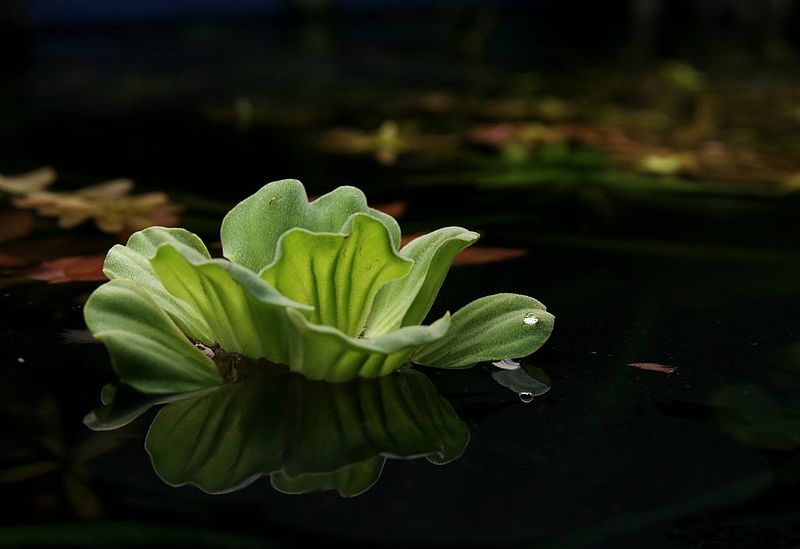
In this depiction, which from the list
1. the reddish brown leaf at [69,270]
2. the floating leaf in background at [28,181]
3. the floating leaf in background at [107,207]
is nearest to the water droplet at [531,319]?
the reddish brown leaf at [69,270]

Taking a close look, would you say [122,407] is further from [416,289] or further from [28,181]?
[28,181]

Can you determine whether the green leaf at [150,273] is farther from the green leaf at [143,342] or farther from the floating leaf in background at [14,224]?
the floating leaf in background at [14,224]

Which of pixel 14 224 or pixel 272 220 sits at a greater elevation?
pixel 272 220

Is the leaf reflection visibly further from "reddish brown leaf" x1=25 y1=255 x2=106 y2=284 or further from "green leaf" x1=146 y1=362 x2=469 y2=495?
"reddish brown leaf" x1=25 y1=255 x2=106 y2=284

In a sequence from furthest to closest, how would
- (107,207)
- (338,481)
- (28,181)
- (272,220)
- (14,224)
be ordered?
1. (28,181)
2. (107,207)
3. (14,224)
4. (272,220)
5. (338,481)

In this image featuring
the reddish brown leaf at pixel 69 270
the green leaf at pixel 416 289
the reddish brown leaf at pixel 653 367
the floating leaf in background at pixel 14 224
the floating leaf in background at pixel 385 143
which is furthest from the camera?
the floating leaf in background at pixel 385 143

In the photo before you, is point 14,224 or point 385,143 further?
point 385,143

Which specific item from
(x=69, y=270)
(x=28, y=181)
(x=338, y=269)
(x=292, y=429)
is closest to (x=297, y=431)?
(x=292, y=429)
